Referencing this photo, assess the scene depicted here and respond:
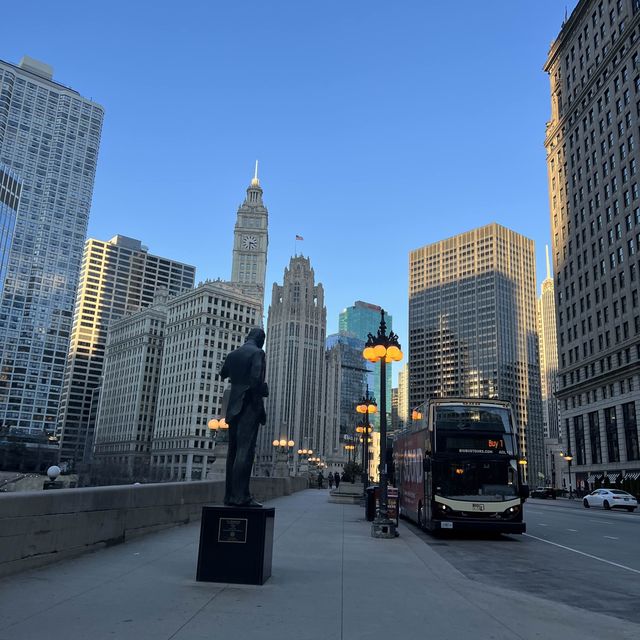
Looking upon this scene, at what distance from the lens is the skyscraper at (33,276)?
180500 mm

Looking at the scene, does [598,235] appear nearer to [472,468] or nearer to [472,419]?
[472,419]

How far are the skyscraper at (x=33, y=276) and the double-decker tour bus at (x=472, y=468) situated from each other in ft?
593

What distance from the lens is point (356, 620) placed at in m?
6.62

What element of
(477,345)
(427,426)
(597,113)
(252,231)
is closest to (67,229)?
(252,231)

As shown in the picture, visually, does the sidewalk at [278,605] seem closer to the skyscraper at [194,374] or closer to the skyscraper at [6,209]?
the skyscraper at [194,374]

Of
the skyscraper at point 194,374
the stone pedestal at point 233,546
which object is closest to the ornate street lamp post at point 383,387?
the stone pedestal at point 233,546

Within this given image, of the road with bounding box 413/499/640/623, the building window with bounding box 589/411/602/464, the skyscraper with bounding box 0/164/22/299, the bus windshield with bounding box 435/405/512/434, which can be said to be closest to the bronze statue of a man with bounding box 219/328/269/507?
Result: the road with bounding box 413/499/640/623

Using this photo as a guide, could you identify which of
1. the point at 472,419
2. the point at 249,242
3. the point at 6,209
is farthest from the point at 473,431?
the point at 249,242

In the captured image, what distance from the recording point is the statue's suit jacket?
9422 millimetres

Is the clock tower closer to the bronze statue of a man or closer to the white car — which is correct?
the white car

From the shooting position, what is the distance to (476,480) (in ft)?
57.6

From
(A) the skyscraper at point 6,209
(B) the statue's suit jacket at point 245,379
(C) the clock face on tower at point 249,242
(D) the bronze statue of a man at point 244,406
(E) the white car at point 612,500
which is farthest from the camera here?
(C) the clock face on tower at point 249,242

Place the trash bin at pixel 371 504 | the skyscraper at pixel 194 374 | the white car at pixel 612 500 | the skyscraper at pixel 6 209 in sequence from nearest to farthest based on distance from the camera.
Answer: the trash bin at pixel 371 504, the white car at pixel 612 500, the skyscraper at pixel 6 209, the skyscraper at pixel 194 374

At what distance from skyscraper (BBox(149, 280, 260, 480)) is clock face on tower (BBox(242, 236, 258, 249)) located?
1871 inches
